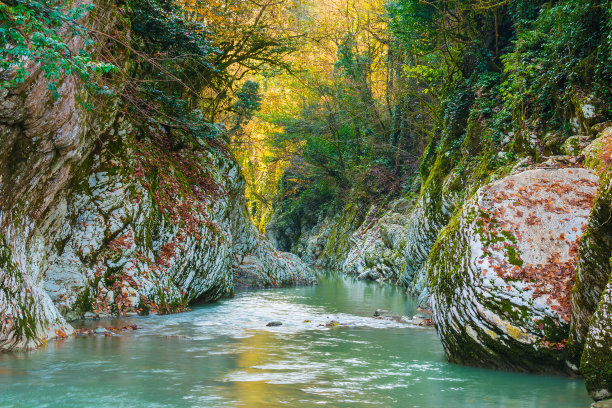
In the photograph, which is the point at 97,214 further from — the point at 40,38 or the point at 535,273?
the point at 535,273

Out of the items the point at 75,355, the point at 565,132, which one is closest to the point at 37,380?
the point at 75,355

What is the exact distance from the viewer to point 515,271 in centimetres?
543

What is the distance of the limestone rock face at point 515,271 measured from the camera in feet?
16.9

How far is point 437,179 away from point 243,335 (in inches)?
344

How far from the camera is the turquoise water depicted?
4.45m

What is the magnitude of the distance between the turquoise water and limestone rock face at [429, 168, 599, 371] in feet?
1.09

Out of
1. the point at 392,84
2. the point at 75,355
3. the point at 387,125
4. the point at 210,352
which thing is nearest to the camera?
the point at 75,355

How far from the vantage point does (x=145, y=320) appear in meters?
8.89

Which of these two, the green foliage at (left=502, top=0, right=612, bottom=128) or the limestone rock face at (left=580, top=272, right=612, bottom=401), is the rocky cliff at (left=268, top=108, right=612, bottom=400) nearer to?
the limestone rock face at (left=580, top=272, right=612, bottom=401)

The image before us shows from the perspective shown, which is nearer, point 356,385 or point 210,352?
point 356,385

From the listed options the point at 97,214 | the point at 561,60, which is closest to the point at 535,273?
the point at 561,60

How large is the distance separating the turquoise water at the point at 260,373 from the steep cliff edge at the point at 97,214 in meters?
0.73

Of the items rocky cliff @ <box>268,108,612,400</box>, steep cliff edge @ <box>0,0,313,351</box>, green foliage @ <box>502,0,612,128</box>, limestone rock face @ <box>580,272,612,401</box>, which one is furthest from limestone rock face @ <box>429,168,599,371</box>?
steep cliff edge @ <box>0,0,313,351</box>

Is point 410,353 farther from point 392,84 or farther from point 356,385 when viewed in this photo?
point 392,84
